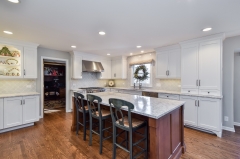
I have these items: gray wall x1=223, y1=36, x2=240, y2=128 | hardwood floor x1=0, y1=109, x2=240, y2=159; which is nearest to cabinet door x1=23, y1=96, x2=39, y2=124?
hardwood floor x1=0, y1=109, x2=240, y2=159

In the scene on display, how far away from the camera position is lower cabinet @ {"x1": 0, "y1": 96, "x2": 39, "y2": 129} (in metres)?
3.09

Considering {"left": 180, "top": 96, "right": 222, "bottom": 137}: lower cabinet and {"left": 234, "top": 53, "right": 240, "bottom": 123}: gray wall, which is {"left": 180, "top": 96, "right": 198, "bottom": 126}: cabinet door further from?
{"left": 234, "top": 53, "right": 240, "bottom": 123}: gray wall

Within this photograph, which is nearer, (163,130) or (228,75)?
(163,130)

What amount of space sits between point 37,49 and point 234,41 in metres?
5.94

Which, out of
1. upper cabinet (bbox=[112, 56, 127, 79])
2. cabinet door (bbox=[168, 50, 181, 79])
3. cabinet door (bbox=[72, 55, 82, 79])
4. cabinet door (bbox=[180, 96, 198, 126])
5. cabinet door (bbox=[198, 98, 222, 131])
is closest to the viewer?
cabinet door (bbox=[198, 98, 222, 131])

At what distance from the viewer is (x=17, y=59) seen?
143 inches

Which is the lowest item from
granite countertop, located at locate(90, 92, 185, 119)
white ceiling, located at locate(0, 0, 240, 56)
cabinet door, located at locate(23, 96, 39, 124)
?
A: cabinet door, located at locate(23, 96, 39, 124)

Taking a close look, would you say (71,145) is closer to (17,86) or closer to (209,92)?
(17,86)

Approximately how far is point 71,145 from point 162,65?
3542mm

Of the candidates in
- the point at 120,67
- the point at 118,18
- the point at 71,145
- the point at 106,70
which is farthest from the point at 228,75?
the point at 106,70

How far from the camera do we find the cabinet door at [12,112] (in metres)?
3.07

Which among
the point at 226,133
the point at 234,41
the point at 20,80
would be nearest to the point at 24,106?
the point at 20,80

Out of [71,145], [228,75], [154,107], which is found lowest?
[71,145]

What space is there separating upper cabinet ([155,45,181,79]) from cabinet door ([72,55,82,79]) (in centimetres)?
305
